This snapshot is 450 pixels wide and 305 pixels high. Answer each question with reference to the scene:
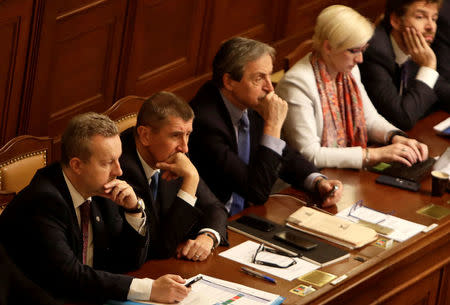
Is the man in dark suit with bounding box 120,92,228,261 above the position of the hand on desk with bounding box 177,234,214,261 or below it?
→ above

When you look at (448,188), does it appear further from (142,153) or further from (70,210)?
(70,210)

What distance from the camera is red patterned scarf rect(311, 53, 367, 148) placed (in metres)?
4.26

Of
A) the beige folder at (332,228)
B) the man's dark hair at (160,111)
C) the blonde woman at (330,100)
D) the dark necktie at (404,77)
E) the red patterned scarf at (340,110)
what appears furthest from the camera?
the dark necktie at (404,77)

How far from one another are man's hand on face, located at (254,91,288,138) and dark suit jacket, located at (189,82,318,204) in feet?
0.31

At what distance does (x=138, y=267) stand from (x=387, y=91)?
7.29 feet

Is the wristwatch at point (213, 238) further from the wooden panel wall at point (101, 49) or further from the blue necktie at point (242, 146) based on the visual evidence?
the wooden panel wall at point (101, 49)

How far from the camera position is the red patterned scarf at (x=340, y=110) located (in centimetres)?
426

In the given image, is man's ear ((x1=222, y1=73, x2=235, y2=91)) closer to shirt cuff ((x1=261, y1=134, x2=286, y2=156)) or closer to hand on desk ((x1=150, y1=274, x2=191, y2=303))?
shirt cuff ((x1=261, y1=134, x2=286, y2=156))

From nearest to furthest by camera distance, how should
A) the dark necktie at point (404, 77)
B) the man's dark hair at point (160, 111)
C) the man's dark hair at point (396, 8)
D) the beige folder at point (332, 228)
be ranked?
the man's dark hair at point (160, 111)
the beige folder at point (332, 228)
the man's dark hair at point (396, 8)
the dark necktie at point (404, 77)

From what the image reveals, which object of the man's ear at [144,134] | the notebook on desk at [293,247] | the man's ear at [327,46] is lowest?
the notebook on desk at [293,247]

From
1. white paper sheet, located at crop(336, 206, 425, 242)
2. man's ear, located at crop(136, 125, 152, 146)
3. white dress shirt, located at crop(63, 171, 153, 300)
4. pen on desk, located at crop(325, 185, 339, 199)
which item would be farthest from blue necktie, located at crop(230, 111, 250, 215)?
white dress shirt, located at crop(63, 171, 153, 300)

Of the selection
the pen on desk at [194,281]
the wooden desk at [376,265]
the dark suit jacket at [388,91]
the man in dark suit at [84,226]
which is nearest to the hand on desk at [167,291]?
the man in dark suit at [84,226]

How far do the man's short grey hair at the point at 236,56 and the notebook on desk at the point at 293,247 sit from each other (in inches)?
27.3

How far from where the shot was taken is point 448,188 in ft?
12.9
